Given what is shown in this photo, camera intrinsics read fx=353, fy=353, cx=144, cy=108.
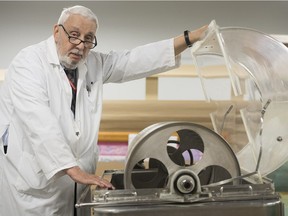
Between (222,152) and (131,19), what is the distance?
2.06 metres

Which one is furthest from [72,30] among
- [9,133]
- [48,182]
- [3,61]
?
[3,61]

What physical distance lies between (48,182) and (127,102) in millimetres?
1368

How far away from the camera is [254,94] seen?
112 centimetres

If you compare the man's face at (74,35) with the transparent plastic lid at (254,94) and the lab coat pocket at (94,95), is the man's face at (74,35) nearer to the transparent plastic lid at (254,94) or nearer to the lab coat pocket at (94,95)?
the lab coat pocket at (94,95)

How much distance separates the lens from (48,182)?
1.20 metres

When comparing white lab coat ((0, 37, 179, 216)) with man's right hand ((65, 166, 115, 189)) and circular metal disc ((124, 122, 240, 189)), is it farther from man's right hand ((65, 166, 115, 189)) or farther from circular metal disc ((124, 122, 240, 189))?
circular metal disc ((124, 122, 240, 189))

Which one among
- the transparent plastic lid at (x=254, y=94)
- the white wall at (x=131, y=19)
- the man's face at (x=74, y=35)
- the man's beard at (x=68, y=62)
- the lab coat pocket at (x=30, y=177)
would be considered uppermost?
the white wall at (x=131, y=19)

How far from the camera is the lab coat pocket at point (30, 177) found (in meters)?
1.19

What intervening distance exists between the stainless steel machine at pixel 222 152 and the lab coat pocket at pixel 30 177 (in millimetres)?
234

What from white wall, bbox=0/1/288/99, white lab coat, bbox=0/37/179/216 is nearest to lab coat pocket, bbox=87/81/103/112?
white lab coat, bbox=0/37/179/216

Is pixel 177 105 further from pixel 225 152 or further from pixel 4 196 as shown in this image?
pixel 225 152

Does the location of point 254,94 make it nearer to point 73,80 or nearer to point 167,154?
point 167,154

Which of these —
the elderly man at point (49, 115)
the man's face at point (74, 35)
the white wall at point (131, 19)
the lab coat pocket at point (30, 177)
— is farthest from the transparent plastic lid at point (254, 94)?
the white wall at point (131, 19)

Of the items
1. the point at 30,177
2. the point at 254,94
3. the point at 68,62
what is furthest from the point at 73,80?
the point at 254,94
